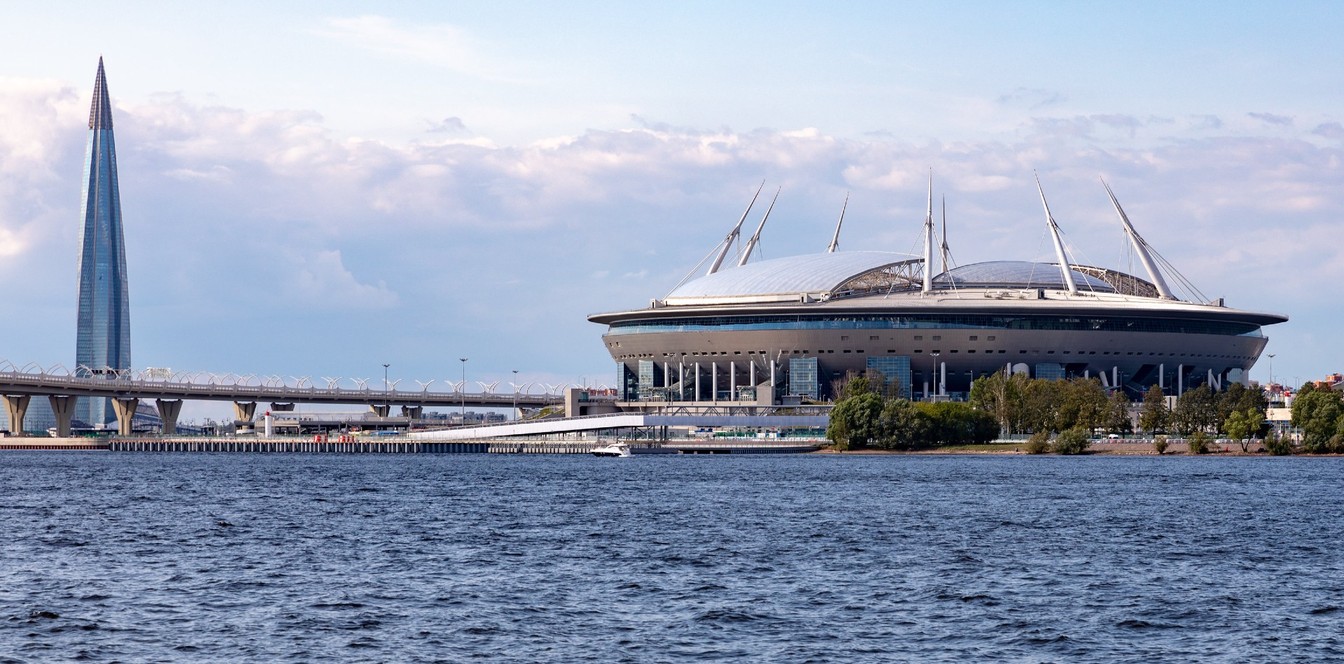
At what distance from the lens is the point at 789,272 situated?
607ft

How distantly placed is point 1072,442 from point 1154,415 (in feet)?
52.8

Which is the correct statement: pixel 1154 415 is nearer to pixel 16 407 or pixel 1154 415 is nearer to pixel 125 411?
pixel 125 411

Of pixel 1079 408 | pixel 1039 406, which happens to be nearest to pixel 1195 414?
pixel 1079 408

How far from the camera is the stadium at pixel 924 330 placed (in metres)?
172

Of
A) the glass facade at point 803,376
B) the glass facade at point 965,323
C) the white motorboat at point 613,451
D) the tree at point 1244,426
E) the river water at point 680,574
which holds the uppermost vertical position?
the glass facade at point 965,323

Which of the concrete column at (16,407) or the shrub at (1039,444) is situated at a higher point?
the concrete column at (16,407)

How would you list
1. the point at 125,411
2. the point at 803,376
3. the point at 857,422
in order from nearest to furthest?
1. the point at 857,422
2. the point at 803,376
3. the point at 125,411

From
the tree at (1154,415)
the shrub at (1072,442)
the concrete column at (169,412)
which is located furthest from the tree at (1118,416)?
the concrete column at (169,412)

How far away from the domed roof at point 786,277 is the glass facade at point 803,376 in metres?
7.05

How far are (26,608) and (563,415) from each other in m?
155

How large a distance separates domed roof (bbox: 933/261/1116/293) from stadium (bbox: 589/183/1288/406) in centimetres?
27

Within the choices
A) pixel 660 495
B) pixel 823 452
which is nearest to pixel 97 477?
pixel 660 495

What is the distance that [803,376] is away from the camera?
17712 cm

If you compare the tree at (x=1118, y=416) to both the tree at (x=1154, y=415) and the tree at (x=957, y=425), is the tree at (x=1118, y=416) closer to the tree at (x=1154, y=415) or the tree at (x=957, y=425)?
the tree at (x=1154, y=415)
